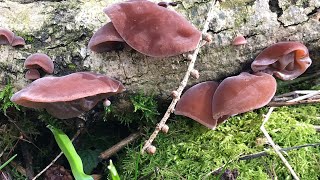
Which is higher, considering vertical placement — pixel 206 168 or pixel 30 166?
pixel 206 168

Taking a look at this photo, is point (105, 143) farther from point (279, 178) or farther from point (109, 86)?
point (279, 178)

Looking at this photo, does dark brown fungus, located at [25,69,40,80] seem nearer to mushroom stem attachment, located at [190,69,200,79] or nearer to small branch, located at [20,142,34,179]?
small branch, located at [20,142,34,179]

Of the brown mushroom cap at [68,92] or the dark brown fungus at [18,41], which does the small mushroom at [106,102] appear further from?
the dark brown fungus at [18,41]

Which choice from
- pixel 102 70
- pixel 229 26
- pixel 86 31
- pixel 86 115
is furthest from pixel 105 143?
pixel 229 26

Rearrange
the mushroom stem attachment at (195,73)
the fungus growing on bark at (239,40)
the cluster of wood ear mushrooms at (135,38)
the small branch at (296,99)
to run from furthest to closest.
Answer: the small branch at (296,99), the fungus growing on bark at (239,40), the mushroom stem attachment at (195,73), the cluster of wood ear mushrooms at (135,38)

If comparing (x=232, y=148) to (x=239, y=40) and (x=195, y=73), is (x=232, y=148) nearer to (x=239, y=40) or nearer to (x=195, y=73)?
(x=195, y=73)

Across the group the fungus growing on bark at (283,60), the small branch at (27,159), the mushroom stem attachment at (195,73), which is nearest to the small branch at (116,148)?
the small branch at (27,159)
